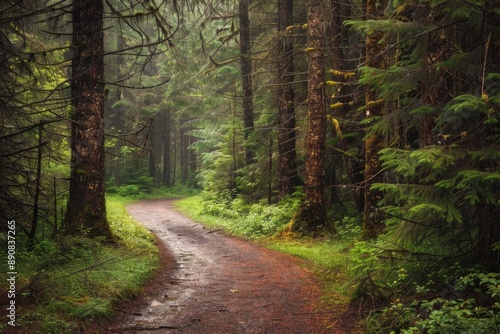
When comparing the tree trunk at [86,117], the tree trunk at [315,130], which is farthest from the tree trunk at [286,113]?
the tree trunk at [86,117]

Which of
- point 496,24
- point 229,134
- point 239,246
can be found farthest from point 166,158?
point 496,24

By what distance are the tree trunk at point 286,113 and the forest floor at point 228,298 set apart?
16.1 feet

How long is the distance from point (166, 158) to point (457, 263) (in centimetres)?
3869

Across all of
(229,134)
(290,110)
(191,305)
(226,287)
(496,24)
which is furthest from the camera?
(229,134)

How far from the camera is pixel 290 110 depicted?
1553cm

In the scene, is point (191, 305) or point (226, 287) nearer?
point (191, 305)

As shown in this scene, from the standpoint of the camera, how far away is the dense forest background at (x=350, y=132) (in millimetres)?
5031

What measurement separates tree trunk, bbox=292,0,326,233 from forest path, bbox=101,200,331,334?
1.87 meters

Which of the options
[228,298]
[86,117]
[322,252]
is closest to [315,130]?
[322,252]

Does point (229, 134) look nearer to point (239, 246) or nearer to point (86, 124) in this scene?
point (239, 246)

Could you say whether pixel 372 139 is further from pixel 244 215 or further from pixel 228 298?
pixel 244 215

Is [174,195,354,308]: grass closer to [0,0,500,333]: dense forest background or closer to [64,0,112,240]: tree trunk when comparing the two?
[0,0,500,333]: dense forest background

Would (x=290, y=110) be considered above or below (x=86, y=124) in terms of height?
above

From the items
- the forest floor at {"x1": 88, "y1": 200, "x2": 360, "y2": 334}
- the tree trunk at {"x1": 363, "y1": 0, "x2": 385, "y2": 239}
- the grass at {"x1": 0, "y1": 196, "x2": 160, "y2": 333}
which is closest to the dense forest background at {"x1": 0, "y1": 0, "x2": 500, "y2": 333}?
the tree trunk at {"x1": 363, "y1": 0, "x2": 385, "y2": 239}
